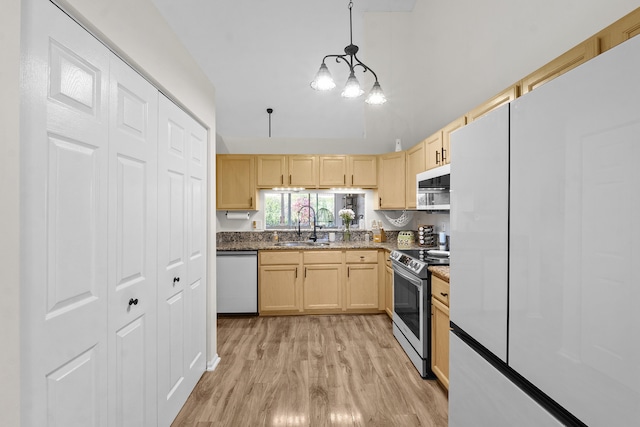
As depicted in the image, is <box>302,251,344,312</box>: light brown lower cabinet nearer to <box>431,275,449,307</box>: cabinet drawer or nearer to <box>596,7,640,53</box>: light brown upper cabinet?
<box>431,275,449,307</box>: cabinet drawer

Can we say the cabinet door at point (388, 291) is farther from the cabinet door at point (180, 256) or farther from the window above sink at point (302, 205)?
the cabinet door at point (180, 256)

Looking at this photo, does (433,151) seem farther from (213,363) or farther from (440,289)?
(213,363)

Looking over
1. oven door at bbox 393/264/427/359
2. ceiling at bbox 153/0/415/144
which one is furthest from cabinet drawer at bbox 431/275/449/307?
ceiling at bbox 153/0/415/144

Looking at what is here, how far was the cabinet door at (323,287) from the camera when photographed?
3.89 meters

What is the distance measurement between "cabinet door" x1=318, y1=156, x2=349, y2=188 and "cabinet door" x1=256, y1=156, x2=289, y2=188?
51cm

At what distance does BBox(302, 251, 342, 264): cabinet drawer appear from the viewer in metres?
3.89

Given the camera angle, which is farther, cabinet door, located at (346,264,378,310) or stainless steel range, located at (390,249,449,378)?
cabinet door, located at (346,264,378,310)

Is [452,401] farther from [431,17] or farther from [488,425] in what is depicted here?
[431,17]

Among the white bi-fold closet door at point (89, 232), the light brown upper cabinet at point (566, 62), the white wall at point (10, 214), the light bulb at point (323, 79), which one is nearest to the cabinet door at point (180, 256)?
the white bi-fold closet door at point (89, 232)

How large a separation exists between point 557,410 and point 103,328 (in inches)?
63.0

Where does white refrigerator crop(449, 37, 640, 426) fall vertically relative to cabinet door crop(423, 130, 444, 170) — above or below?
below

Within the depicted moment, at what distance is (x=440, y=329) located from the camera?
2225 mm

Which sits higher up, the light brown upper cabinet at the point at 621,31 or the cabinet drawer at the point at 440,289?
the light brown upper cabinet at the point at 621,31

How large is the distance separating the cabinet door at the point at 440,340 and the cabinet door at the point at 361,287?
5.10 ft
